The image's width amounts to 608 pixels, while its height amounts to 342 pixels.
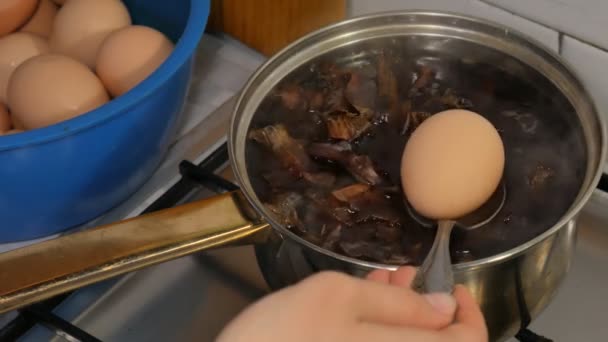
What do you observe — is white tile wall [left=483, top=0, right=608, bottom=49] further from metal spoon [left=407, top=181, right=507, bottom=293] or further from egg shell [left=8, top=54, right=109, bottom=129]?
egg shell [left=8, top=54, right=109, bottom=129]

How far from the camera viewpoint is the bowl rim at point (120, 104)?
23.7 inches

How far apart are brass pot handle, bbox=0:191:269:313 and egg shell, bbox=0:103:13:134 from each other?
220 millimetres

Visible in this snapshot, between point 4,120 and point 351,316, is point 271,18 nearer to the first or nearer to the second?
point 4,120

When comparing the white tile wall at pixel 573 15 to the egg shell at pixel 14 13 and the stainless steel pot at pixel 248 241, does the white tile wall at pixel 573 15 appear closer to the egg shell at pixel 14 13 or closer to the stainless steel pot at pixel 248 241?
the stainless steel pot at pixel 248 241

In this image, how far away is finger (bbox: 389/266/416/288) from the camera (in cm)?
46

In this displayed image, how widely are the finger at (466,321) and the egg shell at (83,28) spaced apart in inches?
19.2

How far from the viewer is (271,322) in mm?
383

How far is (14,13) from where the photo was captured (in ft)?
2.57

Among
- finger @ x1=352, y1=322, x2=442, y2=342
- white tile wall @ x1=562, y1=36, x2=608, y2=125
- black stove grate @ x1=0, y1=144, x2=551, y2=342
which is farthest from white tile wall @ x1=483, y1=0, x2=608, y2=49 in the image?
finger @ x1=352, y1=322, x2=442, y2=342

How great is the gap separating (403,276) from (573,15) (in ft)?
1.14

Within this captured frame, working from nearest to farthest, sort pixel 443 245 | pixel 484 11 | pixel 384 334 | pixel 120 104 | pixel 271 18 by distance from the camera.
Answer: pixel 384 334, pixel 443 245, pixel 120 104, pixel 484 11, pixel 271 18

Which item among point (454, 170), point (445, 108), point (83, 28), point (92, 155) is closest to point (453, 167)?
point (454, 170)

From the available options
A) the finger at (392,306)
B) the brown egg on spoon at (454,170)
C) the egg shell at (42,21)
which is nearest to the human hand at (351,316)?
the finger at (392,306)

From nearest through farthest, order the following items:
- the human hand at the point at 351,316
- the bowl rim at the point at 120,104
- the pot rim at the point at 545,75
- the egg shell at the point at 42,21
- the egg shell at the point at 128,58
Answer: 1. the human hand at the point at 351,316
2. the pot rim at the point at 545,75
3. the bowl rim at the point at 120,104
4. the egg shell at the point at 128,58
5. the egg shell at the point at 42,21
